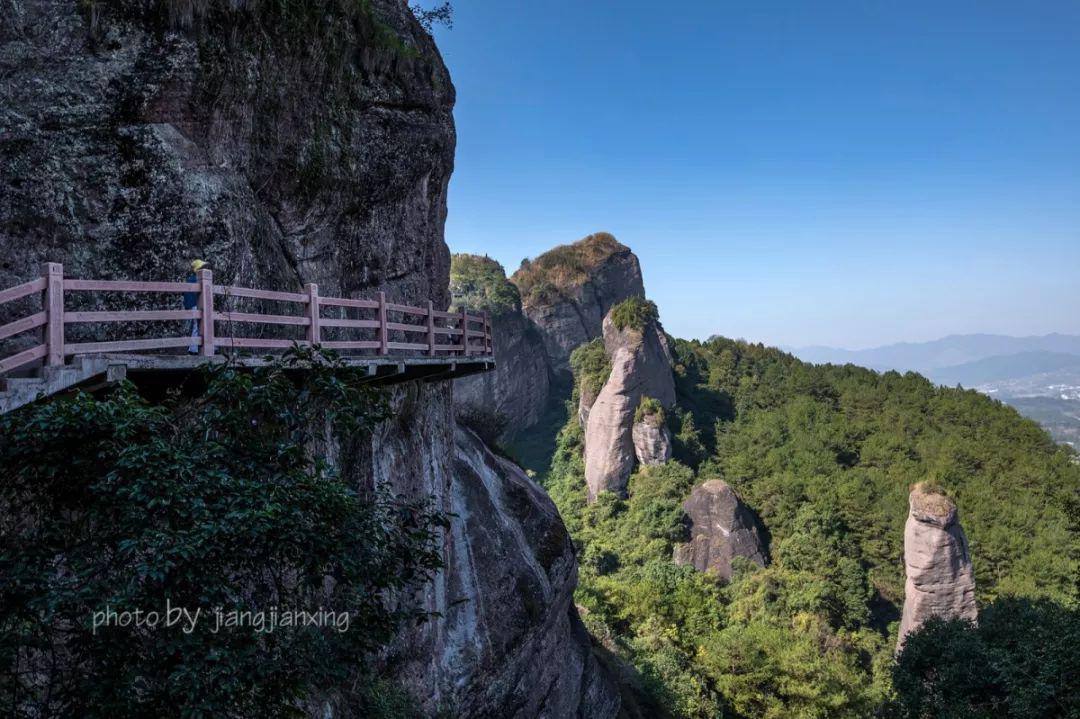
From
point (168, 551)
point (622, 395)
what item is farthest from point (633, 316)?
point (168, 551)

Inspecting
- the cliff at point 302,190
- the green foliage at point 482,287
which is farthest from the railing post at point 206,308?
the green foliage at point 482,287

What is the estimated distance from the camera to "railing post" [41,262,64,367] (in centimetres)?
695

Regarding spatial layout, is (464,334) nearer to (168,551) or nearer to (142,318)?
(142,318)

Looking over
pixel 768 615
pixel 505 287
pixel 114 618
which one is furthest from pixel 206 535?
pixel 505 287

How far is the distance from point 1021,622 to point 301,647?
79.8 feet

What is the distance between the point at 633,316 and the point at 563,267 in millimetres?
45693

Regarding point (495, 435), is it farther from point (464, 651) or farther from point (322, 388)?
point (322, 388)

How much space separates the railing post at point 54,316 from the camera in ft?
22.8

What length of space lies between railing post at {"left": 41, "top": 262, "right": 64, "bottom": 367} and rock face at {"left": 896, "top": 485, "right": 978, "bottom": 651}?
43.1m

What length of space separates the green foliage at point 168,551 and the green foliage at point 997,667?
1824cm

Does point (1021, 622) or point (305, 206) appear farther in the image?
point (1021, 622)

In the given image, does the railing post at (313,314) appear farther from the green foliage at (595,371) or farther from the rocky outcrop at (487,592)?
the green foliage at (595,371)

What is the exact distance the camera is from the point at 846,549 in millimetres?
50938

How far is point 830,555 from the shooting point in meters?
50.1
